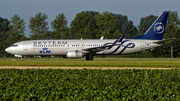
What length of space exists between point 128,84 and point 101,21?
225 ft

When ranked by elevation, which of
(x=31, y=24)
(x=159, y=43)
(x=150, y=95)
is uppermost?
(x=31, y=24)

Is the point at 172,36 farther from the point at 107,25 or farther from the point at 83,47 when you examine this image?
the point at 83,47

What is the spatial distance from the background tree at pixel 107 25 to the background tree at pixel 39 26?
1512 centimetres

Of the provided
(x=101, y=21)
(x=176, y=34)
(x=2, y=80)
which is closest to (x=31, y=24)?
(x=101, y=21)

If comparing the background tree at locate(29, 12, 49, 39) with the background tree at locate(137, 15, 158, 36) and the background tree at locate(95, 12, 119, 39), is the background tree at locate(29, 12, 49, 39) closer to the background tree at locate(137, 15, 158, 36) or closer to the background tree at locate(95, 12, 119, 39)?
the background tree at locate(95, 12, 119, 39)

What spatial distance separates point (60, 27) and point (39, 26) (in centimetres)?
590

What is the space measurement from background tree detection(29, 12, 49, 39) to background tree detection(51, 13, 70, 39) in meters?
2.25

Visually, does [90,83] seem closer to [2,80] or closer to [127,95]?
[127,95]

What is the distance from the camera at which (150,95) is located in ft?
38.4

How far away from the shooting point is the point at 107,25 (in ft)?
260

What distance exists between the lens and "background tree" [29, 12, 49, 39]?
75.5 metres

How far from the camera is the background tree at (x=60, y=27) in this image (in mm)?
76500

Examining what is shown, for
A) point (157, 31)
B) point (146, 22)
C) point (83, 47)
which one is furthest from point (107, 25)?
point (146, 22)

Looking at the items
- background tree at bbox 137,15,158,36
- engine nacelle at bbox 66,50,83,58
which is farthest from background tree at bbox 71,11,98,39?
background tree at bbox 137,15,158,36
